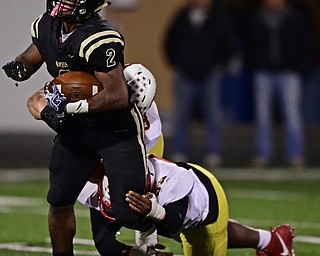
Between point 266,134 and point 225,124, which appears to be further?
point 225,124

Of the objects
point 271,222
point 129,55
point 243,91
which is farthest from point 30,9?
point 271,222

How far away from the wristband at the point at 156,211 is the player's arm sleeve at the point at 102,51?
2.29ft

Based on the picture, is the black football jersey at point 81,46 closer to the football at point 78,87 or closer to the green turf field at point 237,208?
the football at point 78,87

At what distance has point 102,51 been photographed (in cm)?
569

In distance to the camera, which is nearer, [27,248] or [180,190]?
[180,190]

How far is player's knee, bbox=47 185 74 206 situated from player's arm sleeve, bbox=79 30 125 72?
2.23 feet

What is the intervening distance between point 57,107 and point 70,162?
0.38 m

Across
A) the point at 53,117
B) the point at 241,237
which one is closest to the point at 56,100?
the point at 53,117

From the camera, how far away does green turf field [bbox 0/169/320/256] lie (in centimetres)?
752

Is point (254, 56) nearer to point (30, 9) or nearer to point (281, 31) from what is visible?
point (281, 31)

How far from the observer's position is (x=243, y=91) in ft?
57.3

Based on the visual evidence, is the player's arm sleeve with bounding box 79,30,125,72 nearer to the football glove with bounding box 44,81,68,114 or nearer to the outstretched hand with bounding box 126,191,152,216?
the football glove with bounding box 44,81,68,114

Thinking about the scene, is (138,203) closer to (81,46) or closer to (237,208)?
(81,46)

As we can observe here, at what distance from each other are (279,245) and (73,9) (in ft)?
5.92
